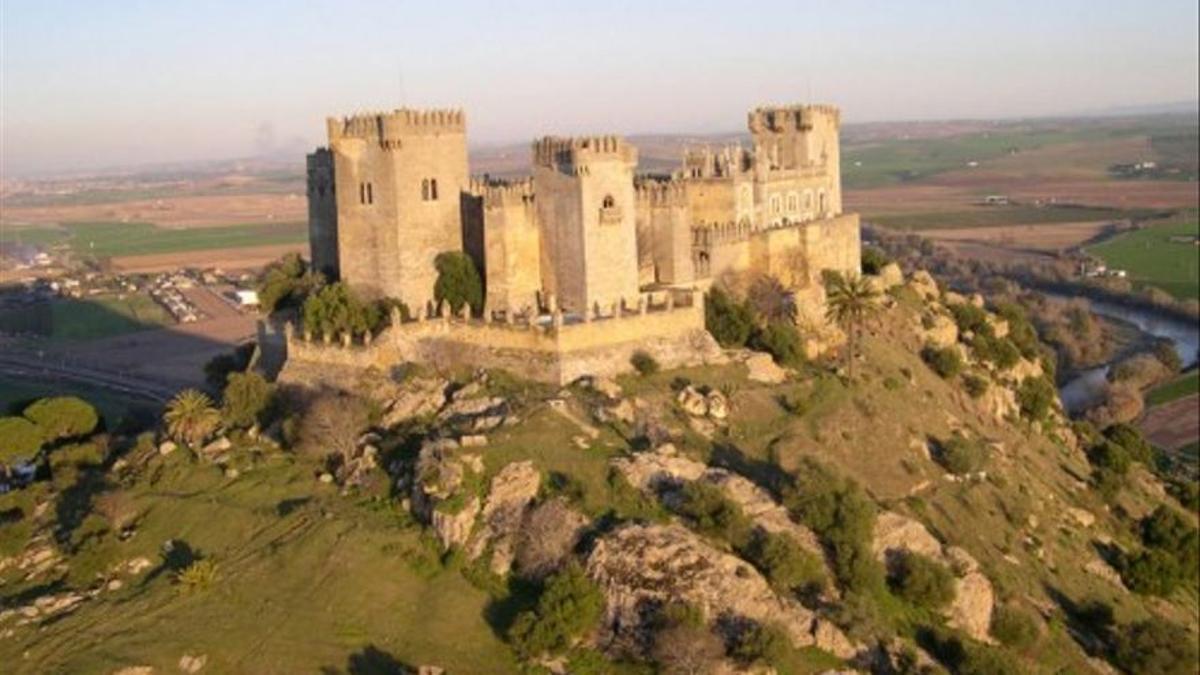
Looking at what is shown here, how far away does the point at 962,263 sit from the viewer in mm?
126875

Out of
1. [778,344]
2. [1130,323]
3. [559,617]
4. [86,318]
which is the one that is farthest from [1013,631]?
[86,318]

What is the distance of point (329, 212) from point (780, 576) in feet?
78.2

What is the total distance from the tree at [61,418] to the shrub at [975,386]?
34.2 metres

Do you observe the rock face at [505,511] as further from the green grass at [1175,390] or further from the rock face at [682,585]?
the green grass at [1175,390]

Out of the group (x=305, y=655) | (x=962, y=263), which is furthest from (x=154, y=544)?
(x=962, y=263)

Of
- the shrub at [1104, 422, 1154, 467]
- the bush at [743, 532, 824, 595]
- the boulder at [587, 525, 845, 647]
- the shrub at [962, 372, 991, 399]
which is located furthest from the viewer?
the shrub at [1104, 422, 1154, 467]

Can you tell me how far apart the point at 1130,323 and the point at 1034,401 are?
56.4 meters

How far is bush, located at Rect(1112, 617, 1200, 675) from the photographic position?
36.0 meters

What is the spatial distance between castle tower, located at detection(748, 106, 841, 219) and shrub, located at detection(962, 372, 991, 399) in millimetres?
10930

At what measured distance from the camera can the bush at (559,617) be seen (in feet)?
95.7

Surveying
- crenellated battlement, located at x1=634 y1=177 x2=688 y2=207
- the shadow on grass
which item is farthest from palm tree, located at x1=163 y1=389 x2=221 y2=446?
crenellated battlement, located at x1=634 y1=177 x2=688 y2=207

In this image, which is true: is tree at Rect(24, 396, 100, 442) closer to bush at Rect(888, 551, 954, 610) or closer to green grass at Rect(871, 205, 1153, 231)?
bush at Rect(888, 551, 954, 610)

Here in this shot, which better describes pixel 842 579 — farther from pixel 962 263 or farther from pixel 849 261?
pixel 962 263

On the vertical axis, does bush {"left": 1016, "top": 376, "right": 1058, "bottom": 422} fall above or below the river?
above
